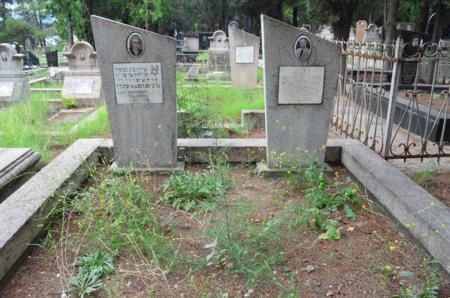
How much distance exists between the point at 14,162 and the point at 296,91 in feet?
8.99

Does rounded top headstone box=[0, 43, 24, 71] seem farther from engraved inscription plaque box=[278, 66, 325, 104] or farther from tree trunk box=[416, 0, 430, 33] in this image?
tree trunk box=[416, 0, 430, 33]

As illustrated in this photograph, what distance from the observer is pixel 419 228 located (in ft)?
8.29

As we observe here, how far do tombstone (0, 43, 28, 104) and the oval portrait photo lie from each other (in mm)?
6153

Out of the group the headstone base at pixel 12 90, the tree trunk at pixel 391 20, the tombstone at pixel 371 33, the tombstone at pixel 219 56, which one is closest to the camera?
the headstone base at pixel 12 90

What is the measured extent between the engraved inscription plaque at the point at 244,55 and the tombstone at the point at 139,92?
234 inches

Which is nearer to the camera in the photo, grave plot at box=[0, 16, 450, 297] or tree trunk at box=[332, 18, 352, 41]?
grave plot at box=[0, 16, 450, 297]

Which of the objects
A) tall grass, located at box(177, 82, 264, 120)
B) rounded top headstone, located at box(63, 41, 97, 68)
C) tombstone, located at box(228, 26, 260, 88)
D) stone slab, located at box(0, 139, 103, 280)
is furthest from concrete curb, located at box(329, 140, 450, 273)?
rounded top headstone, located at box(63, 41, 97, 68)

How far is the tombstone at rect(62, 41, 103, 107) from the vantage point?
833 cm

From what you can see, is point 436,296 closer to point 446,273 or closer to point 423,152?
point 446,273

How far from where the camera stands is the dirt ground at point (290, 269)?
2.16 meters

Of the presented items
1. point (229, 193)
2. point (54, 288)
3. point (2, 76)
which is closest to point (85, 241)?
point (54, 288)

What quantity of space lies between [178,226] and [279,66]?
1.71 m

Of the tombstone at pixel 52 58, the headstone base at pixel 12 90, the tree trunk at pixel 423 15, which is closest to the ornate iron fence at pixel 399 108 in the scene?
the headstone base at pixel 12 90

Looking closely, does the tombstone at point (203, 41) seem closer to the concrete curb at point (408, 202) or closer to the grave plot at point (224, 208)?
the grave plot at point (224, 208)
